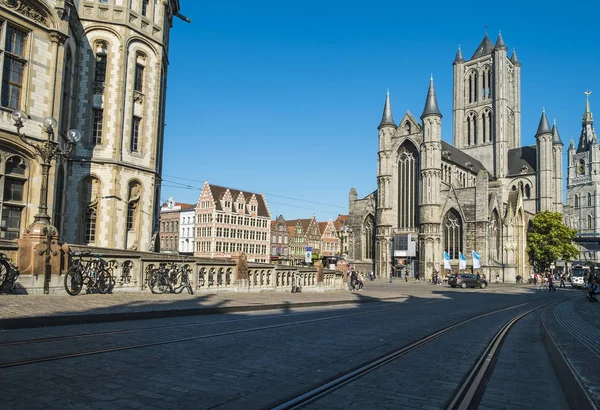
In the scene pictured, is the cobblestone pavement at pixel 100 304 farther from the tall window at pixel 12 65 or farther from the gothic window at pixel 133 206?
the gothic window at pixel 133 206

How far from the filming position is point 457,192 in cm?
6206

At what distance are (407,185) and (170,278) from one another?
5309 centimetres

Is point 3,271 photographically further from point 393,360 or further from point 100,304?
point 393,360

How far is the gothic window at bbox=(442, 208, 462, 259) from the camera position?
61.6 m

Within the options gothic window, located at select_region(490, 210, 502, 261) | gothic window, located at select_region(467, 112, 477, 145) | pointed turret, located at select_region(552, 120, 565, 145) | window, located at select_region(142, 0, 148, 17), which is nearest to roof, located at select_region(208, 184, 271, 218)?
gothic window, located at select_region(467, 112, 477, 145)

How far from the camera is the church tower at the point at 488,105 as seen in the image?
8162 centimetres

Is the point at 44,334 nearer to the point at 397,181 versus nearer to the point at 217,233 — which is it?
the point at 397,181

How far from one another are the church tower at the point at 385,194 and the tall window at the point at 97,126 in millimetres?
46026

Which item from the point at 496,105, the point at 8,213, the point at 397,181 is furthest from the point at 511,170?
the point at 8,213

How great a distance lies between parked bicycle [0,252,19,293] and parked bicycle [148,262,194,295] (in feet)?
14.1

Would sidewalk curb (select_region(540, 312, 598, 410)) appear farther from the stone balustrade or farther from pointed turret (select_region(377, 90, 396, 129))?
pointed turret (select_region(377, 90, 396, 129))

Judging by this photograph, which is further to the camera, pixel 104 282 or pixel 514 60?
pixel 514 60

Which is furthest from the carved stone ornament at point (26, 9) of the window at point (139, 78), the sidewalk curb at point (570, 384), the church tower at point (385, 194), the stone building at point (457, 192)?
the church tower at point (385, 194)

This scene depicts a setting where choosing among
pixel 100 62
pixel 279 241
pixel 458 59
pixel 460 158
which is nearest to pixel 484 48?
pixel 458 59
